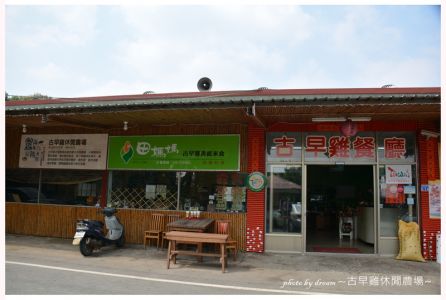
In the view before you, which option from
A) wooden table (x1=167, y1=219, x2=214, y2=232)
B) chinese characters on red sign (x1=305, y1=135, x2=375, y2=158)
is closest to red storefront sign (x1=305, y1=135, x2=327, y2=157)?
chinese characters on red sign (x1=305, y1=135, x2=375, y2=158)

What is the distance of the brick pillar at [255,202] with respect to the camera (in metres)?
8.85

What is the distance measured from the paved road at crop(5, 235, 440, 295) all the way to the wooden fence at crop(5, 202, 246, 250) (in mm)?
817

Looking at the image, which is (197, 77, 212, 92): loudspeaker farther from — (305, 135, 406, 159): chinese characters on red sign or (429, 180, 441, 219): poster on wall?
(429, 180, 441, 219): poster on wall

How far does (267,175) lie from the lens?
910 centimetres

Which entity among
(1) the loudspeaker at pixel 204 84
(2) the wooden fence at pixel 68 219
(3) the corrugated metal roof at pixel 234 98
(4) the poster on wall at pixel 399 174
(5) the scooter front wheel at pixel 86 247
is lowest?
(5) the scooter front wheel at pixel 86 247

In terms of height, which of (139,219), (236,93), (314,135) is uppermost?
(236,93)

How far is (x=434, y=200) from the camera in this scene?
8.47 metres

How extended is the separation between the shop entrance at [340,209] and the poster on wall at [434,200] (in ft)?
5.44

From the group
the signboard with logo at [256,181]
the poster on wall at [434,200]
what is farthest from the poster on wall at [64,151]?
the poster on wall at [434,200]

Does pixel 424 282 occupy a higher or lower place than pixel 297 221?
lower

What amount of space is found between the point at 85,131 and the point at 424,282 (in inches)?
354

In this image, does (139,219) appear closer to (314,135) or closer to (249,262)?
(249,262)

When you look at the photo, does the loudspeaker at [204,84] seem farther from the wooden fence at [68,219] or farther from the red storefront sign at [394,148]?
the red storefront sign at [394,148]

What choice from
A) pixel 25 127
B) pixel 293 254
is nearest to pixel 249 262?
pixel 293 254
